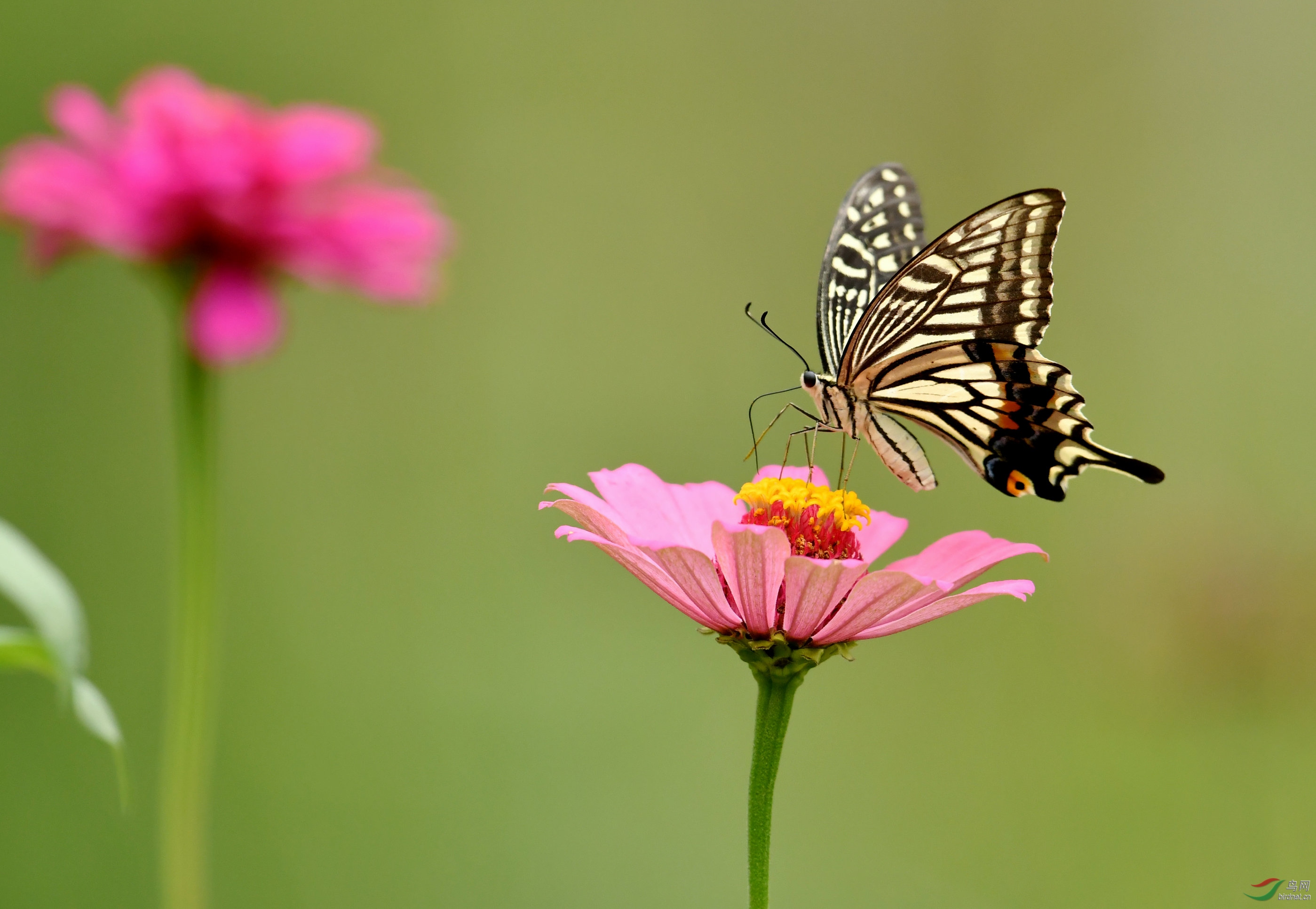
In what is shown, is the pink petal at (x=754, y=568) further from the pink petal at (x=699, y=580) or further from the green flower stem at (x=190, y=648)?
the green flower stem at (x=190, y=648)

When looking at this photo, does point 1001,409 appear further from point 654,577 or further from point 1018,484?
point 654,577

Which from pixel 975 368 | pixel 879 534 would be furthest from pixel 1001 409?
pixel 879 534

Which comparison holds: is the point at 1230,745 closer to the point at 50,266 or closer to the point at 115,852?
the point at 115,852

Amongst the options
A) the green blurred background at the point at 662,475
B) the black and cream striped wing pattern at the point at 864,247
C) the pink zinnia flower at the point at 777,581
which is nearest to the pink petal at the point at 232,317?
the pink zinnia flower at the point at 777,581

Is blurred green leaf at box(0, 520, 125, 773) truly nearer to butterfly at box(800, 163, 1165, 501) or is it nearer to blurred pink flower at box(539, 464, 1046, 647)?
blurred pink flower at box(539, 464, 1046, 647)

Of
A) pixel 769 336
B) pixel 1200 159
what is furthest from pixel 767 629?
pixel 1200 159
